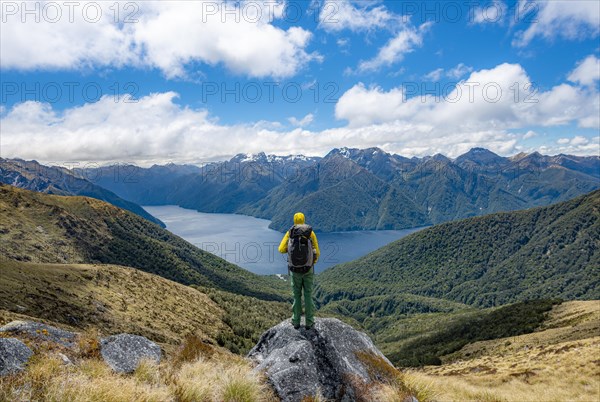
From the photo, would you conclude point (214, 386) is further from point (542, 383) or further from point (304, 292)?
point (542, 383)

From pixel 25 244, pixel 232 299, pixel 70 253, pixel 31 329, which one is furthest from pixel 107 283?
pixel 70 253

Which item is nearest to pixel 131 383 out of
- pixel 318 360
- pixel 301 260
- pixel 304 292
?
pixel 318 360

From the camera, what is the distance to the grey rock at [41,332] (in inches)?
444

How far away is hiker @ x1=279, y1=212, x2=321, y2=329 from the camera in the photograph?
45.7ft

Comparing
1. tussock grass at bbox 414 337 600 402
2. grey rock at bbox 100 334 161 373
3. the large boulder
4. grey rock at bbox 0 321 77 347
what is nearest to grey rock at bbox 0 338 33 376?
grey rock at bbox 0 321 77 347

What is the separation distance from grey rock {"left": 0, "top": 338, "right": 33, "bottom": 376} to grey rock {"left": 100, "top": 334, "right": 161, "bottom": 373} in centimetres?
223

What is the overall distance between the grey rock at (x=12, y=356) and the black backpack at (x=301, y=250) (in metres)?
8.62

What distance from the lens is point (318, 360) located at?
1280 centimetres

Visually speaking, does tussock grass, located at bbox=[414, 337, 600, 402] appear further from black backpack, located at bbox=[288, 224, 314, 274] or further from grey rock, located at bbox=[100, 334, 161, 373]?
grey rock, located at bbox=[100, 334, 161, 373]

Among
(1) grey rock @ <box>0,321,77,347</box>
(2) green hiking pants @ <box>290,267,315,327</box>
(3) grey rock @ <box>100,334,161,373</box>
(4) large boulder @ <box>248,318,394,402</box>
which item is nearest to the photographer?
(3) grey rock @ <box>100,334,161,373</box>

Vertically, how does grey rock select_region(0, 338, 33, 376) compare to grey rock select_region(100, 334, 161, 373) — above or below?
above

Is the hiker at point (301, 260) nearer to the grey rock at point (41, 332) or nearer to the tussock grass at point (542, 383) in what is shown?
the tussock grass at point (542, 383)

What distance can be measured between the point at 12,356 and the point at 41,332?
314 cm

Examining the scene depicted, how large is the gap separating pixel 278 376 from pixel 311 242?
16.7ft
